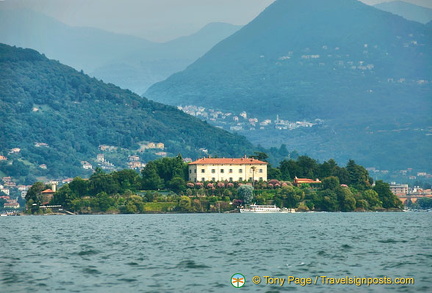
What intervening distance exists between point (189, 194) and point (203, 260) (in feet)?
350

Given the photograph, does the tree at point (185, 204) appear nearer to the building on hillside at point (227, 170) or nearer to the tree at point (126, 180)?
the building on hillside at point (227, 170)

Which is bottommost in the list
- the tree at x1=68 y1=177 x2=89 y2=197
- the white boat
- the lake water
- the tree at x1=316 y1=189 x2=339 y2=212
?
the lake water

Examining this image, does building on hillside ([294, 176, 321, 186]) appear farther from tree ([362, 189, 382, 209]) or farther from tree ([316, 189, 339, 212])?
tree ([316, 189, 339, 212])

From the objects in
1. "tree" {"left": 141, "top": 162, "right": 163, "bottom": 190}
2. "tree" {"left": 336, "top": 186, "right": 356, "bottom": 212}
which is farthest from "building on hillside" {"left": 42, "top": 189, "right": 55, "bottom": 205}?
"tree" {"left": 336, "top": 186, "right": 356, "bottom": 212}

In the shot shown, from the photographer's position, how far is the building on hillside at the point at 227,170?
576 feet

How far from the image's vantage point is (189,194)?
165 m

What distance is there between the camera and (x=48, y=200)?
174250 millimetres

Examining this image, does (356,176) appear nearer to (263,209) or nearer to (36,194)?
(263,209)

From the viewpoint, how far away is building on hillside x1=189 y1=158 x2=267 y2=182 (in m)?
176

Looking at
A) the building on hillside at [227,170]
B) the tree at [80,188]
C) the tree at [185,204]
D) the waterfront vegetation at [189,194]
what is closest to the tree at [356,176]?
the waterfront vegetation at [189,194]

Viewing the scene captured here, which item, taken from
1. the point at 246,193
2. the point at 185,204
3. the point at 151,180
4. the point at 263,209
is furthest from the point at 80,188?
the point at 263,209

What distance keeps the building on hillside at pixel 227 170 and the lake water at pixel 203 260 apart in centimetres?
8749

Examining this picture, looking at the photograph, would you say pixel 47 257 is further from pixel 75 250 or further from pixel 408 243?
pixel 408 243

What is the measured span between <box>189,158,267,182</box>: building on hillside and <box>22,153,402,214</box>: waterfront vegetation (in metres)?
2.77
